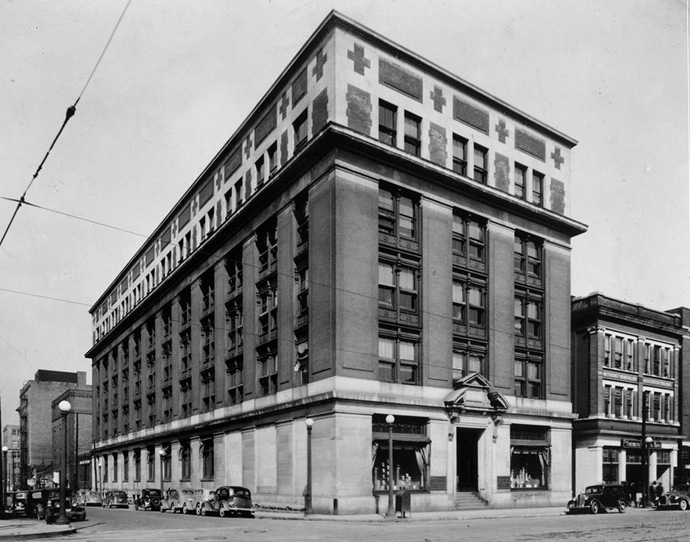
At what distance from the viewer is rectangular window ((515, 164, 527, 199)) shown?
4559cm

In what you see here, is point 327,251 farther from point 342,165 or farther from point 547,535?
point 547,535

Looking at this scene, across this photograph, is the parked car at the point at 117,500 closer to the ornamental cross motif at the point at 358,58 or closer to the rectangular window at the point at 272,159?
the rectangular window at the point at 272,159

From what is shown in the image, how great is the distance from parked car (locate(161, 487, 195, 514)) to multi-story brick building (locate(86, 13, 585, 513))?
12.5 feet

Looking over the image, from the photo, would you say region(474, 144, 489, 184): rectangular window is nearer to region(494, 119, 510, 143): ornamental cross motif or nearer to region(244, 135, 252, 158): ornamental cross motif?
region(494, 119, 510, 143): ornamental cross motif

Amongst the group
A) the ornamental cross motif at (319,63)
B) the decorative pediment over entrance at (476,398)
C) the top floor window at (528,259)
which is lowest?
the decorative pediment over entrance at (476,398)

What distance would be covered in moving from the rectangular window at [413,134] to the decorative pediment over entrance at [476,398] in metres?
12.8

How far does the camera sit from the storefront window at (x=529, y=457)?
43.0 metres

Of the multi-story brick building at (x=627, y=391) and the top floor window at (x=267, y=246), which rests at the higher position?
the top floor window at (x=267, y=246)

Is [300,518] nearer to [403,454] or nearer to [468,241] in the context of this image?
[403,454]

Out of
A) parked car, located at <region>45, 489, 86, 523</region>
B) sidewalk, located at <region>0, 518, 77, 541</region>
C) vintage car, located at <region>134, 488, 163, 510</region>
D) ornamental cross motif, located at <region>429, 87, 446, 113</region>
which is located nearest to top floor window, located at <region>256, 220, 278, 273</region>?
ornamental cross motif, located at <region>429, 87, 446, 113</region>

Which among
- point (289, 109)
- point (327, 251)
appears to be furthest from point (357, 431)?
point (289, 109)

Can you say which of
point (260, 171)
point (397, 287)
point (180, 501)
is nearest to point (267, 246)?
point (260, 171)

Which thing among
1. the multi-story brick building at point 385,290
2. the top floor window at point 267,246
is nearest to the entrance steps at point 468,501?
the multi-story brick building at point 385,290

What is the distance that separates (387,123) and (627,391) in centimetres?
2900
